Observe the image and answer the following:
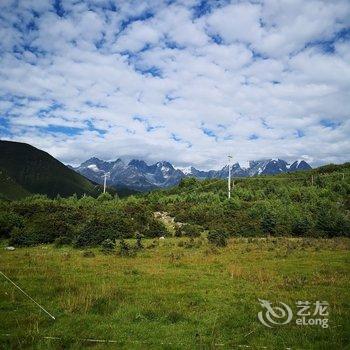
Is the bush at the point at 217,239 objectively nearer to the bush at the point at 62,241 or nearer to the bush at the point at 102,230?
the bush at the point at 102,230

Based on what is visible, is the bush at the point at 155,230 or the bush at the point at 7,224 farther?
the bush at the point at 155,230

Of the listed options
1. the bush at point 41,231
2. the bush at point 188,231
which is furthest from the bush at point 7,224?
the bush at point 188,231

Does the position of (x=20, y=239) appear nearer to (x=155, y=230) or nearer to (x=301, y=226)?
(x=155, y=230)

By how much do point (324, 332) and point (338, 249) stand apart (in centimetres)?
2248

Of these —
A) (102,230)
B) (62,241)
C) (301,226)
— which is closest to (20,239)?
(62,241)

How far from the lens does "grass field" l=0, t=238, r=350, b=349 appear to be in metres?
10.9

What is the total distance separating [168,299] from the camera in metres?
15.4

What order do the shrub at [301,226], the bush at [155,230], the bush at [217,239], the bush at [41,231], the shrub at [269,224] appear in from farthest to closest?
1. the shrub at [269,224]
2. the shrub at [301,226]
3. the bush at [155,230]
4. the bush at [41,231]
5. the bush at [217,239]

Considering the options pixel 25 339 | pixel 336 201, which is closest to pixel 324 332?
pixel 25 339

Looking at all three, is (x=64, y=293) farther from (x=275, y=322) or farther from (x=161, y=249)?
(x=161, y=249)

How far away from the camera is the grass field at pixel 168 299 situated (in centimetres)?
1095

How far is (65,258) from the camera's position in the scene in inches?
1027

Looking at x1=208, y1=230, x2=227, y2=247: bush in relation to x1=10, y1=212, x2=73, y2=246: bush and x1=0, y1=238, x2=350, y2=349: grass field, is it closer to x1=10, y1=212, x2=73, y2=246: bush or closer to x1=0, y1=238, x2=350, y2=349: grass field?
x1=0, y1=238, x2=350, y2=349: grass field

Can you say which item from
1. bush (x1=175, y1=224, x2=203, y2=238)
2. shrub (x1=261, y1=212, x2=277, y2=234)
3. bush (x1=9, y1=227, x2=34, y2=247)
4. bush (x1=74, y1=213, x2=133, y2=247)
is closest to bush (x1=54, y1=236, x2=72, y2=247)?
bush (x1=74, y1=213, x2=133, y2=247)
